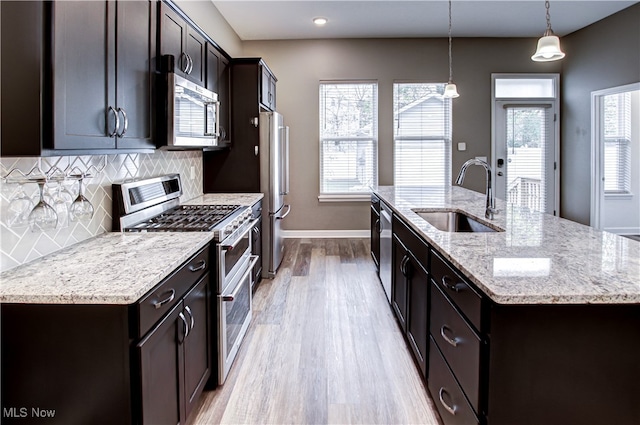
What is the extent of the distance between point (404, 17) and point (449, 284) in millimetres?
4560

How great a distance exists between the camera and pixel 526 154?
6.56m

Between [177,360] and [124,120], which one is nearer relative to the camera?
[177,360]

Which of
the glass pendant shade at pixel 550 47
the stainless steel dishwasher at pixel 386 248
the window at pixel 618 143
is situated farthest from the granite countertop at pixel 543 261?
the window at pixel 618 143

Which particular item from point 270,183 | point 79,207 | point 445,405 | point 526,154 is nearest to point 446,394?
point 445,405

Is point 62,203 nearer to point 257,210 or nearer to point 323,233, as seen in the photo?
point 257,210

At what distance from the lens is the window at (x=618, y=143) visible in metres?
6.77

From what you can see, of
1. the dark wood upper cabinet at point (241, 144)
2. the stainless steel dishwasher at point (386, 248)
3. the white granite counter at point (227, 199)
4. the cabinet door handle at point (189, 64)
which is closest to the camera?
the cabinet door handle at point (189, 64)

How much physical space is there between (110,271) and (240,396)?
1080 millimetres

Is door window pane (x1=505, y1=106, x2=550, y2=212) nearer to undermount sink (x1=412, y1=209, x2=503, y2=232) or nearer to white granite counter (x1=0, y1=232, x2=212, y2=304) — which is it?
undermount sink (x1=412, y1=209, x2=503, y2=232)

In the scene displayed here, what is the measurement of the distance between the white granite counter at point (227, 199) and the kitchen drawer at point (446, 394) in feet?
6.26

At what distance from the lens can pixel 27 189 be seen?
1.70 metres

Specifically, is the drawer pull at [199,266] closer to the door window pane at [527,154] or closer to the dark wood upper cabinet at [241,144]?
the dark wood upper cabinet at [241,144]

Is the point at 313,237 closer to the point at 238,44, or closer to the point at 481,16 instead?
the point at 238,44

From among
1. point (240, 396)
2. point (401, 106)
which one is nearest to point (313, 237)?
point (401, 106)
